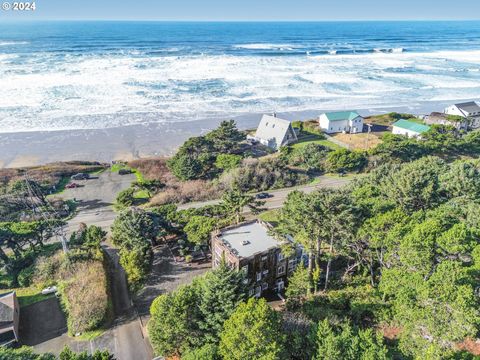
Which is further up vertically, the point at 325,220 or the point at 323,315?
the point at 325,220

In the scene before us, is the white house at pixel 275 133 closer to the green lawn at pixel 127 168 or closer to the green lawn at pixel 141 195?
the green lawn at pixel 127 168

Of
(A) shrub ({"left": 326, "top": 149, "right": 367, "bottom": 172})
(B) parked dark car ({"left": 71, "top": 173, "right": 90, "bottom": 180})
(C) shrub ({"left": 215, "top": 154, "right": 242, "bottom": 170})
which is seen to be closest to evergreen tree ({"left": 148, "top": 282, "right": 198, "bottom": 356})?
(C) shrub ({"left": 215, "top": 154, "right": 242, "bottom": 170})

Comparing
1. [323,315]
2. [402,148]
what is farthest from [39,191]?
[402,148]

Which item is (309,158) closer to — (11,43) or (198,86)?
(198,86)

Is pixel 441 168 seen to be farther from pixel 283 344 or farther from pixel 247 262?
pixel 283 344

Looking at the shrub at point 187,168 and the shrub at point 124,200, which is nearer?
the shrub at point 124,200

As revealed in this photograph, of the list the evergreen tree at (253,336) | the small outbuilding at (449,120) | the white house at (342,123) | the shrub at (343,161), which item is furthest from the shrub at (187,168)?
the small outbuilding at (449,120)

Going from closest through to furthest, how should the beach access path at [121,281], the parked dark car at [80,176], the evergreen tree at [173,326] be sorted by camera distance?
the evergreen tree at [173,326]
the beach access path at [121,281]
the parked dark car at [80,176]
